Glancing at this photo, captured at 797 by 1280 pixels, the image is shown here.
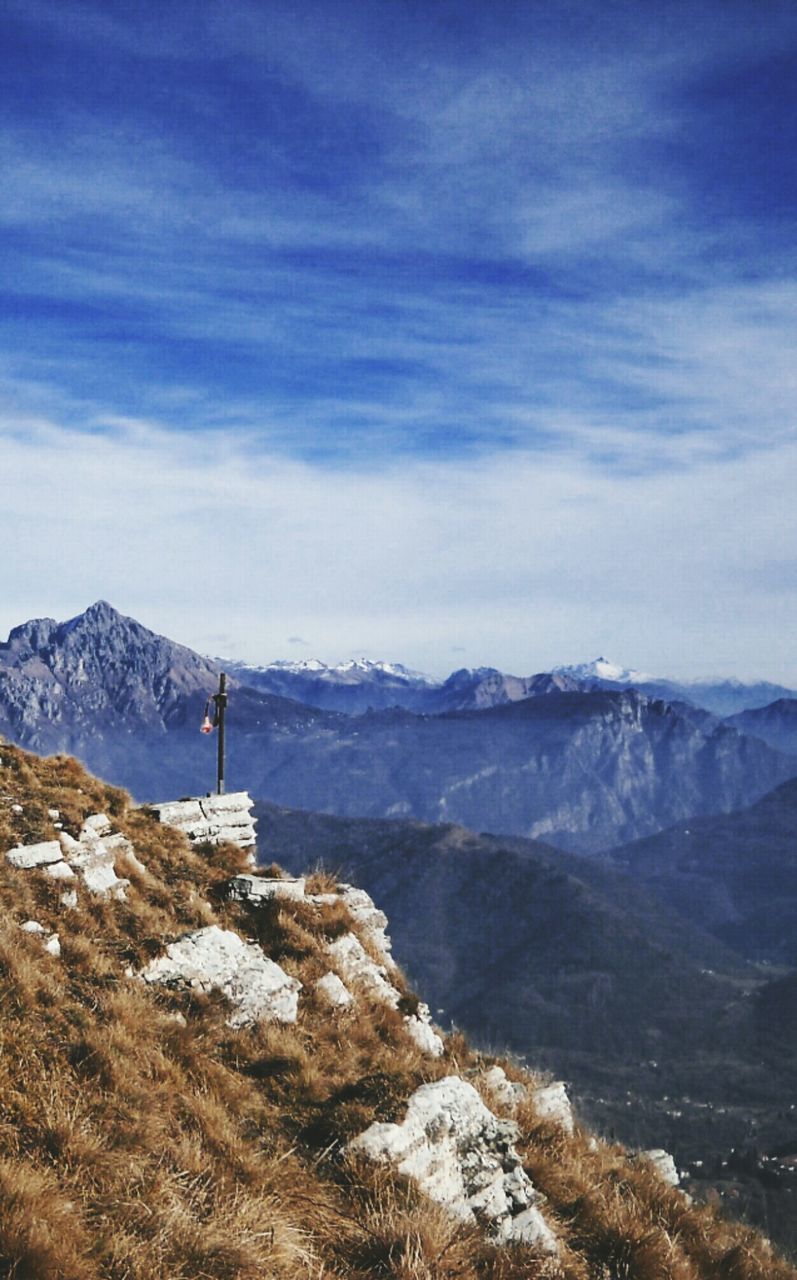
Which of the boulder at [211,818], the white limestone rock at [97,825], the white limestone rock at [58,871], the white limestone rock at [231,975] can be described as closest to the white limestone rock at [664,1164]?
the white limestone rock at [231,975]

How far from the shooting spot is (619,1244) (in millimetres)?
11242

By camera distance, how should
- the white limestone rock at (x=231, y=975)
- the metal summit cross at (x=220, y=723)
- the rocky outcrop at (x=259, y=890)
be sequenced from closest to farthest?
the white limestone rock at (x=231, y=975) < the rocky outcrop at (x=259, y=890) < the metal summit cross at (x=220, y=723)

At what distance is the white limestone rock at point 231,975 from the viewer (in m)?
15.1

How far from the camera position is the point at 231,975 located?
15914 mm

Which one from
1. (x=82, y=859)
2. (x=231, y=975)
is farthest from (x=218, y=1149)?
(x=82, y=859)

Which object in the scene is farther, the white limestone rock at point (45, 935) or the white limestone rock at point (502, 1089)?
the white limestone rock at point (502, 1089)

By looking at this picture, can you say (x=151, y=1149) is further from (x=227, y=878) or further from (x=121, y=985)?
(x=227, y=878)

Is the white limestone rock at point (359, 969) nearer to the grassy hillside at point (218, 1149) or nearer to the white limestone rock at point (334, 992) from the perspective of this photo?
the white limestone rock at point (334, 992)

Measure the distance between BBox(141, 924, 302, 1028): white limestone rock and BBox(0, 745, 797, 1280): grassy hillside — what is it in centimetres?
34

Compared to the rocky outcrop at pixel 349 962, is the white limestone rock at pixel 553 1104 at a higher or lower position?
lower

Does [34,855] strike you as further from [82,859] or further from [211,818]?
[211,818]

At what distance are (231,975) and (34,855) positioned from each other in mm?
5263

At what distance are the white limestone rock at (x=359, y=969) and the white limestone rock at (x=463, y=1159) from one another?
22.0ft

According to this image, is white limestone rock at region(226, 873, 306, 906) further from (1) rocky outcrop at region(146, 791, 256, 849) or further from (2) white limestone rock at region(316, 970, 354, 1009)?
(1) rocky outcrop at region(146, 791, 256, 849)
